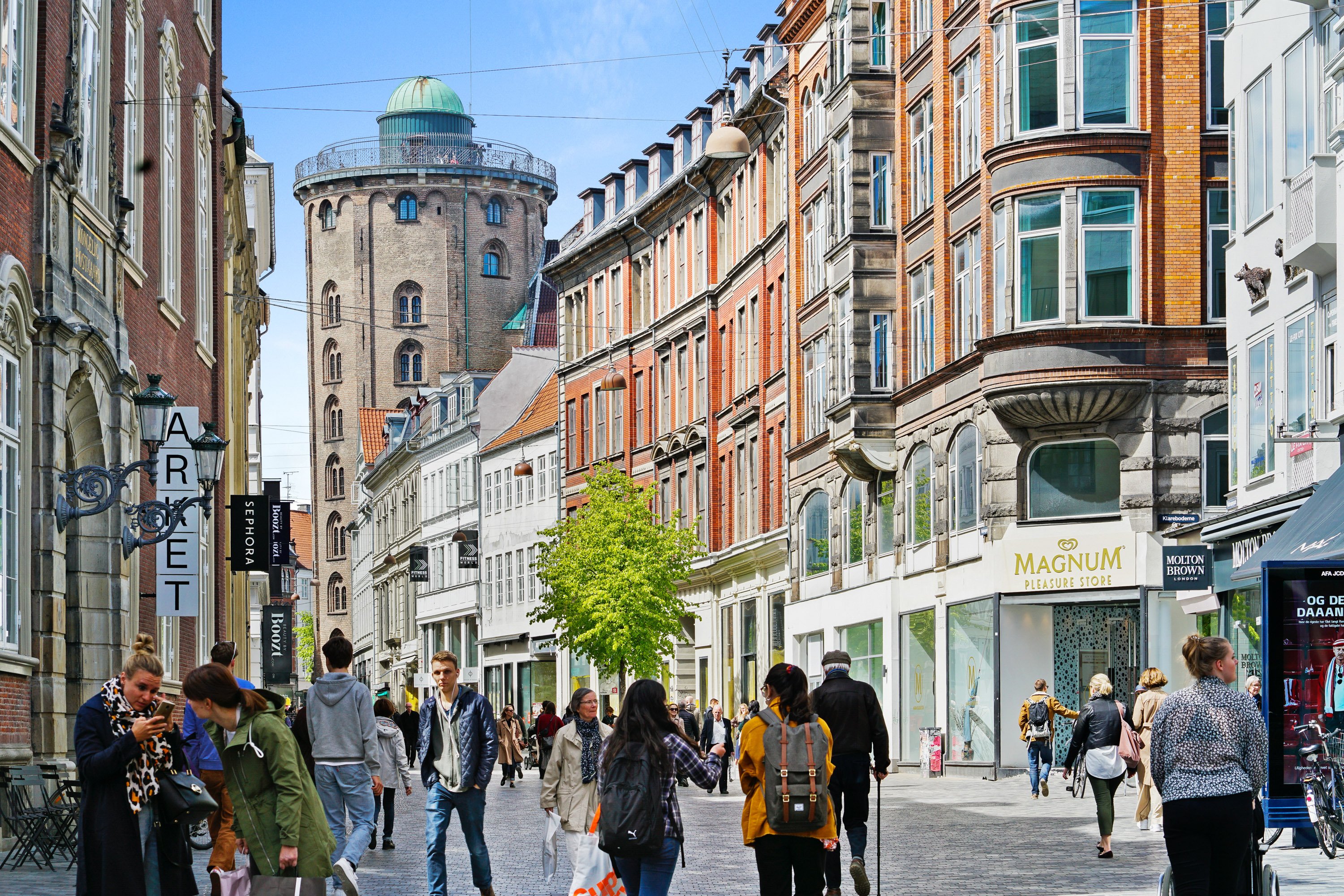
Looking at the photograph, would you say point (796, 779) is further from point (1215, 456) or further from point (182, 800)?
point (1215, 456)

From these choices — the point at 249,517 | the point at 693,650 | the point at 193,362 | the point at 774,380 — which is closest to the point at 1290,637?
the point at 193,362

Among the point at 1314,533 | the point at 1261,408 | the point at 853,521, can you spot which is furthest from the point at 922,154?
the point at 1314,533

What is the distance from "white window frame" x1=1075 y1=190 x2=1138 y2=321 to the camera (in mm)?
34125

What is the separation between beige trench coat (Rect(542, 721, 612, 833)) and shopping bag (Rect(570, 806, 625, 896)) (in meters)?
0.82

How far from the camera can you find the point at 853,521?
44.3 metres

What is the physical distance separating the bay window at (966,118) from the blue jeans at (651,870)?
1079 inches

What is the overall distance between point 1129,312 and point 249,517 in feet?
48.0

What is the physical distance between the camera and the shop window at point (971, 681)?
120 ft

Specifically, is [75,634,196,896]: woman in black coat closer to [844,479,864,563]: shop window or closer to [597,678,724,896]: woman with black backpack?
[597,678,724,896]: woman with black backpack

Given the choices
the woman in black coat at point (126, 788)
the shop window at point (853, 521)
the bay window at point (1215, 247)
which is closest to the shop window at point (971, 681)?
the shop window at point (853, 521)

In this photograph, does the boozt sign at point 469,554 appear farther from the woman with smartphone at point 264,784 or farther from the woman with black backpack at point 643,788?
the woman with smartphone at point 264,784

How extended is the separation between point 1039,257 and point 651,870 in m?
25.4

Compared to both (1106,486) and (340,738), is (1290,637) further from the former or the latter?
(1106,486)

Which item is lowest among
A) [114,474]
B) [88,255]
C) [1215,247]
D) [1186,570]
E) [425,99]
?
[1186,570]
